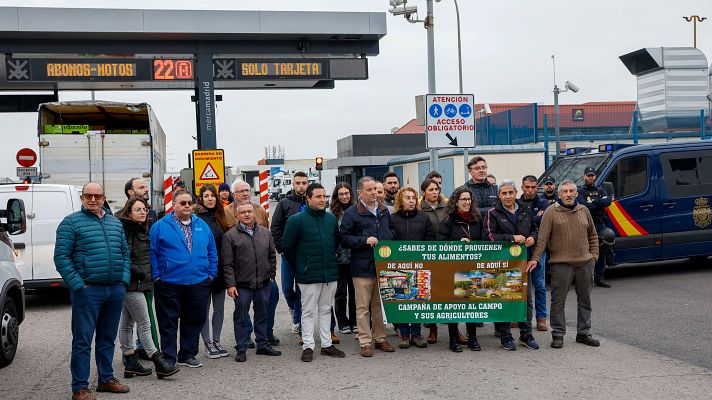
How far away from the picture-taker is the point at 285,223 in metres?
9.34

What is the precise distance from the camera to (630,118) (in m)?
31.2

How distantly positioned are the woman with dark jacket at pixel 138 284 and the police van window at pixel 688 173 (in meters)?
9.46

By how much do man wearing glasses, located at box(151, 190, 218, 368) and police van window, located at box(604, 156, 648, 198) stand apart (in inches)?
309

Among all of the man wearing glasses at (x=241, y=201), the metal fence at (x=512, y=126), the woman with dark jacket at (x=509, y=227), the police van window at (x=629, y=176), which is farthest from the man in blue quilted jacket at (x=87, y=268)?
the metal fence at (x=512, y=126)

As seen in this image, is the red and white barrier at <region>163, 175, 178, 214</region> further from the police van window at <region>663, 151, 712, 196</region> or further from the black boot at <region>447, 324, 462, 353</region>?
the black boot at <region>447, 324, 462, 353</region>

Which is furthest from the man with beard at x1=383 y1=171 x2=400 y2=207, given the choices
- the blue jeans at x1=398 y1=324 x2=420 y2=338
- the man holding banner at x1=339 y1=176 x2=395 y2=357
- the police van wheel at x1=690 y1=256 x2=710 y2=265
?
the police van wheel at x1=690 y1=256 x2=710 y2=265

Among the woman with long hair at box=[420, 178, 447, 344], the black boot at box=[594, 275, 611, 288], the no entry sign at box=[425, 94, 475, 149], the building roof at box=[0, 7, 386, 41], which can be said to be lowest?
the black boot at box=[594, 275, 611, 288]

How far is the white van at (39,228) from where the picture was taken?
37.8 feet

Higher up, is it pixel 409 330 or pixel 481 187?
pixel 481 187

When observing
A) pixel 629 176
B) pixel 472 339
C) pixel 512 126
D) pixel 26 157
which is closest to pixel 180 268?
pixel 472 339

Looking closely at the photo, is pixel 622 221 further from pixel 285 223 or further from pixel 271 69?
pixel 271 69

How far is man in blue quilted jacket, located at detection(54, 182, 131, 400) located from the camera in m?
6.39

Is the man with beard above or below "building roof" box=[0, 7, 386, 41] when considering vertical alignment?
Answer: below

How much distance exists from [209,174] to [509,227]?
11669mm
